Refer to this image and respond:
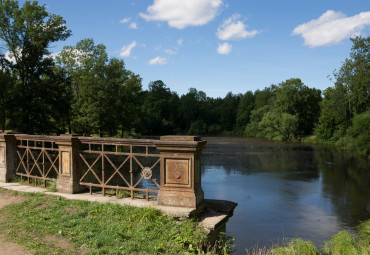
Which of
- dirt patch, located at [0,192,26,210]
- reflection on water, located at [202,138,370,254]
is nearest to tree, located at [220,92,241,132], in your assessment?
reflection on water, located at [202,138,370,254]

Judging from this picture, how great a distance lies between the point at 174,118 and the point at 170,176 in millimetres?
78172

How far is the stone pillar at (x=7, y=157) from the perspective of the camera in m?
8.45

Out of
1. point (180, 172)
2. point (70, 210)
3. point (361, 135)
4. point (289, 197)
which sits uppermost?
point (361, 135)

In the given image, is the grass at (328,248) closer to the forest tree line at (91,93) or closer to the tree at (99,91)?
the forest tree line at (91,93)

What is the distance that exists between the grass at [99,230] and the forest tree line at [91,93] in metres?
19.0

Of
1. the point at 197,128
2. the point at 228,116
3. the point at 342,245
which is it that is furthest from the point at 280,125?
the point at 342,245

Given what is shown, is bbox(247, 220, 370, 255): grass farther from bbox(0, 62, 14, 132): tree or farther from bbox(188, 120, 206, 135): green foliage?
bbox(188, 120, 206, 135): green foliage

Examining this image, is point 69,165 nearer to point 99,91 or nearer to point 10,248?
point 10,248

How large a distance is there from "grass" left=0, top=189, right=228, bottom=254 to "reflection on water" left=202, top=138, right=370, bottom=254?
170 inches

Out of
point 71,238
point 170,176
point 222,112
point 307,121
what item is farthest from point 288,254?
point 222,112

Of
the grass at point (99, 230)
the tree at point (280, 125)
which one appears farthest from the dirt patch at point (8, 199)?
the tree at point (280, 125)

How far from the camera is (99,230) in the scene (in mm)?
5020

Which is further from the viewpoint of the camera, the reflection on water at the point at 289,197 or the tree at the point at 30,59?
the tree at the point at 30,59

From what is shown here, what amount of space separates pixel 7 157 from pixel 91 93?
79.7ft
